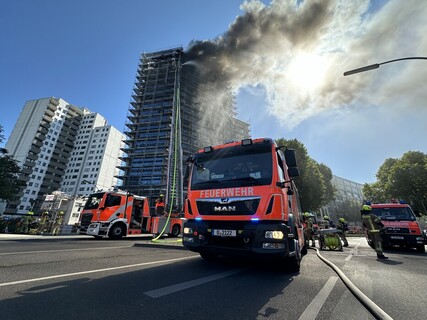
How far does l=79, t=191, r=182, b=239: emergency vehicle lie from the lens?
12000mm

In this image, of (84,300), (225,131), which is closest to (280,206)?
(84,300)

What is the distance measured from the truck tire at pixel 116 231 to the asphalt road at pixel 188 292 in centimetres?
779

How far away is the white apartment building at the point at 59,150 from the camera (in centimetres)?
7688

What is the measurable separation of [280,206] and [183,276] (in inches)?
90.6

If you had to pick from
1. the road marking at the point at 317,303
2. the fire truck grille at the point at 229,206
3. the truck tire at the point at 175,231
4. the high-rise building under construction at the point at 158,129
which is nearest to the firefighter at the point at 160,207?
the truck tire at the point at 175,231

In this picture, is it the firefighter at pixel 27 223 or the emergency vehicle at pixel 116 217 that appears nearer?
the emergency vehicle at pixel 116 217

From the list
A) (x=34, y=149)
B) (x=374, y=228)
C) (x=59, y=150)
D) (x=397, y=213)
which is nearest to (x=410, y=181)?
(x=397, y=213)

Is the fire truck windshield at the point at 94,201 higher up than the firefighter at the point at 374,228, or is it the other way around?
the fire truck windshield at the point at 94,201

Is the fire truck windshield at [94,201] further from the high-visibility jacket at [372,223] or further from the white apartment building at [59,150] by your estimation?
the white apartment building at [59,150]

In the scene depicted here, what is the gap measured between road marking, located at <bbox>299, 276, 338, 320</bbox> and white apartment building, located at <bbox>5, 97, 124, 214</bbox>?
3249 inches

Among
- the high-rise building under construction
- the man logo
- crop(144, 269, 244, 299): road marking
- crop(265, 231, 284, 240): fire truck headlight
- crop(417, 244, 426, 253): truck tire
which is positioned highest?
the high-rise building under construction

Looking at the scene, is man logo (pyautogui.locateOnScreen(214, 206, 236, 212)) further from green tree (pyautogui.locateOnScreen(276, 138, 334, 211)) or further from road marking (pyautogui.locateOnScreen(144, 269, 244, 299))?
green tree (pyautogui.locateOnScreen(276, 138, 334, 211))

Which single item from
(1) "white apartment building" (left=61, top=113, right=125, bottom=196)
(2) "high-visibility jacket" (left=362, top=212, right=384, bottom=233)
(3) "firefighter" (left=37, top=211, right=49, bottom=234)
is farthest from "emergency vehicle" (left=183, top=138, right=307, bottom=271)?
(1) "white apartment building" (left=61, top=113, right=125, bottom=196)

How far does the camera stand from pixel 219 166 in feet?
17.9
